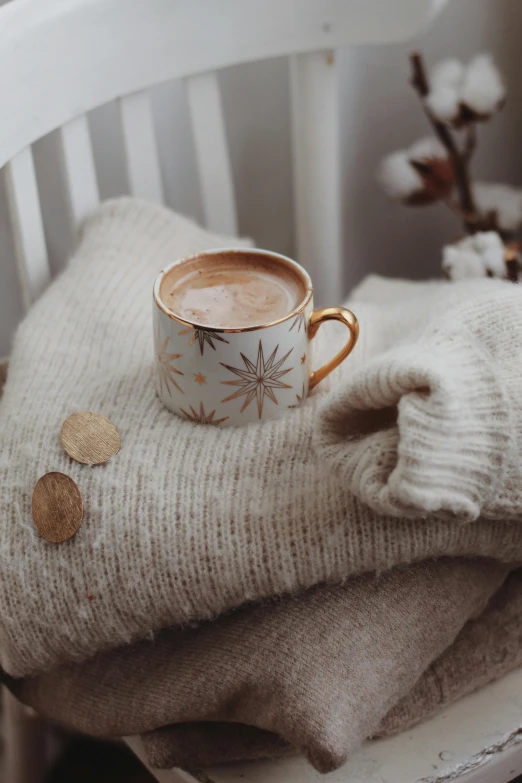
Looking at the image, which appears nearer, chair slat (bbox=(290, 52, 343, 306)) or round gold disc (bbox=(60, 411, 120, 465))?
round gold disc (bbox=(60, 411, 120, 465))

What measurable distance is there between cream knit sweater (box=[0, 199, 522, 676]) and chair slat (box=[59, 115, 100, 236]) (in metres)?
0.21

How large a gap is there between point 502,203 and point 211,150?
31 centimetres

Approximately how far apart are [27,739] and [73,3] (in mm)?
621

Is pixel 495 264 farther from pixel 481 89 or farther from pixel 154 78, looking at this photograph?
pixel 154 78

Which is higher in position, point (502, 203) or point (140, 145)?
point (140, 145)

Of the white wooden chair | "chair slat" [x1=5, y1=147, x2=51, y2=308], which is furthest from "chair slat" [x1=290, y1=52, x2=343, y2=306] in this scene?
"chair slat" [x1=5, y1=147, x2=51, y2=308]

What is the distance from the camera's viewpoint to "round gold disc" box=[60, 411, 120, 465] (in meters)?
0.40

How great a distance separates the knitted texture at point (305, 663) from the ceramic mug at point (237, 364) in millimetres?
103

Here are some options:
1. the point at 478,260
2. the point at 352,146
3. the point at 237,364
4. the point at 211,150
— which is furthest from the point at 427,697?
the point at 352,146

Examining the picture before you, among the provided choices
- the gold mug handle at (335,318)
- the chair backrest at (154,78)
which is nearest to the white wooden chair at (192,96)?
the chair backrest at (154,78)

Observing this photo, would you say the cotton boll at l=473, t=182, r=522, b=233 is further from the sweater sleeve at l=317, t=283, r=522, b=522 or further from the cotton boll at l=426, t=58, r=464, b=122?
the sweater sleeve at l=317, t=283, r=522, b=522

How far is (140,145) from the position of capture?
59 cm

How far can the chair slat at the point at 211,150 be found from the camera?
597 mm

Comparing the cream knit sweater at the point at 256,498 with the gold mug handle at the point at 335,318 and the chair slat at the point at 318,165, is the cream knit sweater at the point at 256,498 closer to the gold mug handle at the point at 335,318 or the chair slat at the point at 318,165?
the gold mug handle at the point at 335,318
